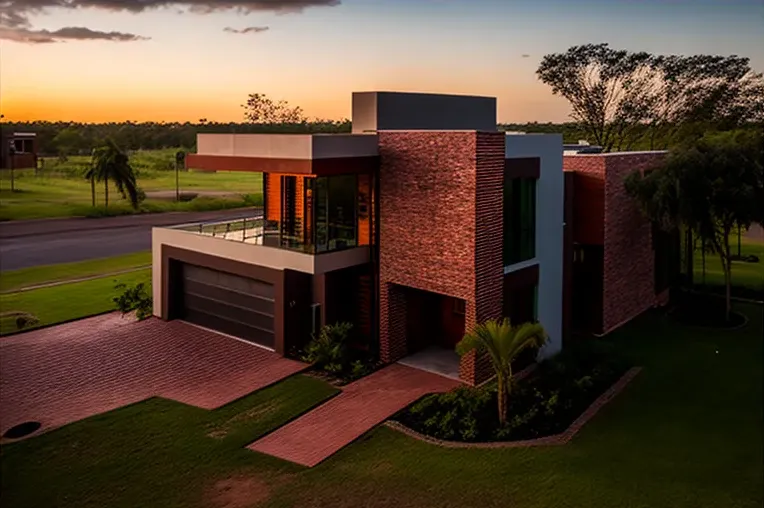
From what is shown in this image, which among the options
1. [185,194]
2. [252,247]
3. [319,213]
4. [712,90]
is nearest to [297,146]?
[319,213]

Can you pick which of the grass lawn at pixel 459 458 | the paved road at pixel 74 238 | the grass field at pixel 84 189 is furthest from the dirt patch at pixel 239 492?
the grass field at pixel 84 189

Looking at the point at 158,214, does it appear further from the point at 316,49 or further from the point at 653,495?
the point at 653,495

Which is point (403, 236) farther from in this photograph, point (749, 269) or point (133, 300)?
point (749, 269)

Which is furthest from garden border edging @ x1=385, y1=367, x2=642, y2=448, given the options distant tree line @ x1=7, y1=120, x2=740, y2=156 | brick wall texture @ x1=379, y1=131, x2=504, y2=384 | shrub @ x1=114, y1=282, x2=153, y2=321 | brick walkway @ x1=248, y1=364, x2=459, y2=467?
shrub @ x1=114, y1=282, x2=153, y2=321

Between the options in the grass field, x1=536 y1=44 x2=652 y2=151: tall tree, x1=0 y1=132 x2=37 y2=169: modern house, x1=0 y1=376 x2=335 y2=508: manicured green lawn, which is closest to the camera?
x1=0 y1=132 x2=37 y2=169: modern house

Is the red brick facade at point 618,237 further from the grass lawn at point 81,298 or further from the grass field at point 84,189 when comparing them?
the grass lawn at point 81,298

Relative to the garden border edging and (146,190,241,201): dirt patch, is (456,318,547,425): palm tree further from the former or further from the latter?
(146,190,241,201): dirt patch

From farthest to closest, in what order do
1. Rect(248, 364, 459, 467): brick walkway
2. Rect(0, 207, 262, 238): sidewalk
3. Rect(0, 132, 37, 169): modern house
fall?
1. Rect(248, 364, 459, 467): brick walkway
2. Rect(0, 207, 262, 238): sidewalk
3. Rect(0, 132, 37, 169): modern house
